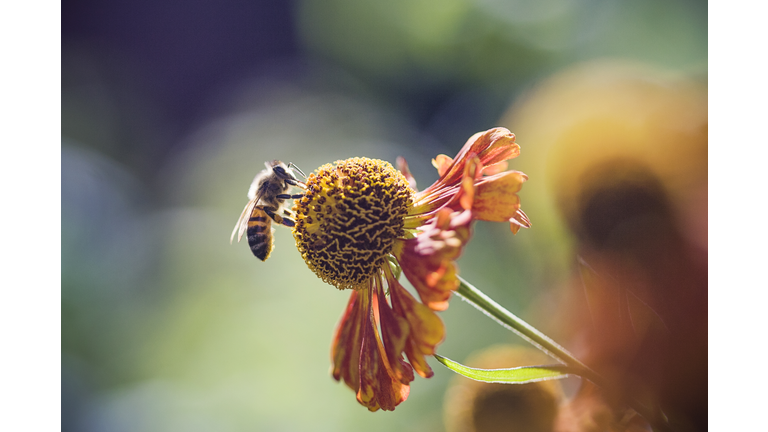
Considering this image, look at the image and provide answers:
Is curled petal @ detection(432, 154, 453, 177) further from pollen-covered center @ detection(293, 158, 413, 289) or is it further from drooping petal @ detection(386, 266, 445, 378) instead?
drooping petal @ detection(386, 266, 445, 378)

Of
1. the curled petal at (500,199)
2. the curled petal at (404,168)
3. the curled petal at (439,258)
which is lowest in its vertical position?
the curled petal at (439,258)

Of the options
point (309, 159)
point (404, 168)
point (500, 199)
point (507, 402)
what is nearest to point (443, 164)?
point (404, 168)

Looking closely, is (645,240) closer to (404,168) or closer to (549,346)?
(549,346)

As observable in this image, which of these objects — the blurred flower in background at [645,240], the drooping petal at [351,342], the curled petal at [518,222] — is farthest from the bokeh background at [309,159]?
the drooping petal at [351,342]

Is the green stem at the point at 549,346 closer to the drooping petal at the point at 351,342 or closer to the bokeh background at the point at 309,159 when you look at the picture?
the bokeh background at the point at 309,159

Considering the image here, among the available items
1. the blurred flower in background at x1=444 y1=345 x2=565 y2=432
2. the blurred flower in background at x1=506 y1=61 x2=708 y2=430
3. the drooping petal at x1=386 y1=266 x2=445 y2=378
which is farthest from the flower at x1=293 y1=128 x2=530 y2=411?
the blurred flower in background at x1=444 y1=345 x2=565 y2=432

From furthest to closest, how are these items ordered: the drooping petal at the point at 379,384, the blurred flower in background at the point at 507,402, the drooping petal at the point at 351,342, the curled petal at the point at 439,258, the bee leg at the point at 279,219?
the blurred flower in background at the point at 507,402, the bee leg at the point at 279,219, the drooping petal at the point at 351,342, the drooping petal at the point at 379,384, the curled petal at the point at 439,258

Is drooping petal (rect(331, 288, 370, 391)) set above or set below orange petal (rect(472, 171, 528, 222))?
below
